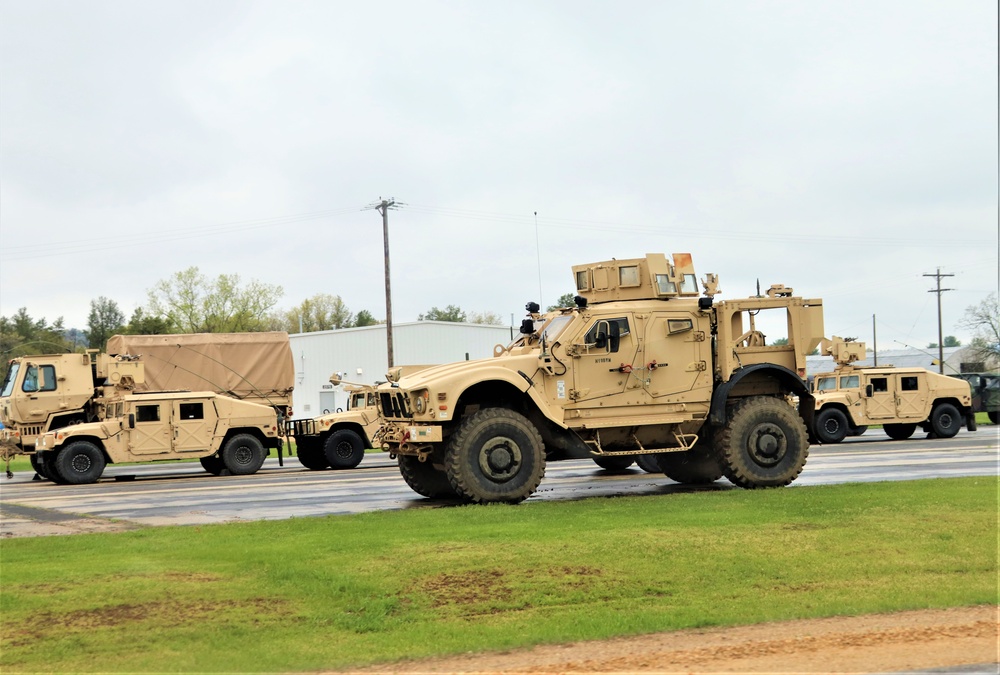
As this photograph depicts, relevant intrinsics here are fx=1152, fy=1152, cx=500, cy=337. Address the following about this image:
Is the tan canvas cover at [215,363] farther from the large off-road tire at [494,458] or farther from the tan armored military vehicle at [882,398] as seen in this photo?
the large off-road tire at [494,458]

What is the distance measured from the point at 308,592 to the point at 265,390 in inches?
852

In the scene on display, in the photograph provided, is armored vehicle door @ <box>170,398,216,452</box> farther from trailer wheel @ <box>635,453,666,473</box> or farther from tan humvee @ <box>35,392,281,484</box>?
trailer wheel @ <box>635,453,666,473</box>

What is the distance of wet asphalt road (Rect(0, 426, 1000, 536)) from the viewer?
15.3 meters

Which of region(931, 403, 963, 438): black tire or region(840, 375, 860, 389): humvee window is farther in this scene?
region(931, 403, 963, 438): black tire

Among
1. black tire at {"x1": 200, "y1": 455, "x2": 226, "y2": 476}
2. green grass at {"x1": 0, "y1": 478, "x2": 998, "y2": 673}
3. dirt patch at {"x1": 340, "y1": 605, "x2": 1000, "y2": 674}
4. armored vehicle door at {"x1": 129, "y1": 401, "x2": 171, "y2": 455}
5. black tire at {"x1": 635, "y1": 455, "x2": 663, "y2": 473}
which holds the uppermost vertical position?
armored vehicle door at {"x1": 129, "y1": 401, "x2": 171, "y2": 455}

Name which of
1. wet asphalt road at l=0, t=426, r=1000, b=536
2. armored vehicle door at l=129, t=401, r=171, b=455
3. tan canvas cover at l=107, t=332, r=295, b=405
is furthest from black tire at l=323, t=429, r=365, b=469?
tan canvas cover at l=107, t=332, r=295, b=405

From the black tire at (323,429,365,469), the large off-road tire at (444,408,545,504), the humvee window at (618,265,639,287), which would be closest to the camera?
the large off-road tire at (444,408,545,504)

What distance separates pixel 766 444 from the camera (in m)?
16.1

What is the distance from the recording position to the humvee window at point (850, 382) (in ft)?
102

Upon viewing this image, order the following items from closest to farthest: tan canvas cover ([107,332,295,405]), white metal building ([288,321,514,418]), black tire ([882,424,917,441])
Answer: tan canvas cover ([107,332,295,405]), black tire ([882,424,917,441]), white metal building ([288,321,514,418])

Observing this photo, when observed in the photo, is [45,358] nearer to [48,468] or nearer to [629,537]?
[48,468]

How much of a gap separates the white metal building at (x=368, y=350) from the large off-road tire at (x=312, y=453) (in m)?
28.4

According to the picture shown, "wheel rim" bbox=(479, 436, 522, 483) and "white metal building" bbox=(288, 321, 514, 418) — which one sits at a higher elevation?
"white metal building" bbox=(288, 321, 514, 418)

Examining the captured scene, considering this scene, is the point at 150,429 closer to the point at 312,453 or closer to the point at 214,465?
the point at 214,465
